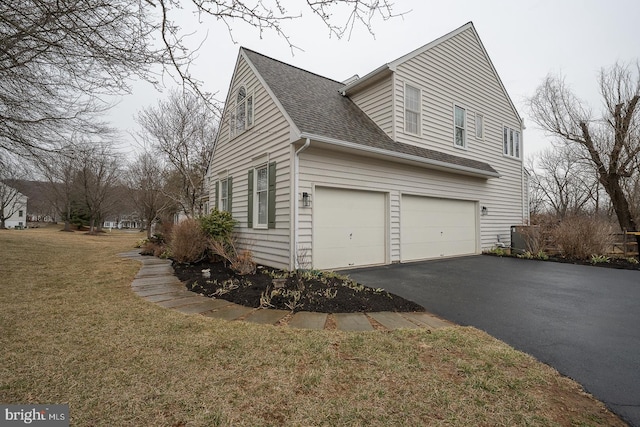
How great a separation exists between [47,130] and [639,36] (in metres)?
18.8

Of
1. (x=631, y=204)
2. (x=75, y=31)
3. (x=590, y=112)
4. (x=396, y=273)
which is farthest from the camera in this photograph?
(x=631, y=204)

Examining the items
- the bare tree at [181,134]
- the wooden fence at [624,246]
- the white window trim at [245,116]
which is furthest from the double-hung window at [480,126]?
the bare tree at [181,134]

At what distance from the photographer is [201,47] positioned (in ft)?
10.4

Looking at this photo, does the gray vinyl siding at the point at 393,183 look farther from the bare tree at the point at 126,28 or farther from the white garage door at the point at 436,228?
the bare tree at the point at 126,28

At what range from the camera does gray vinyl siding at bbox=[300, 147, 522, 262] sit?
6457mm

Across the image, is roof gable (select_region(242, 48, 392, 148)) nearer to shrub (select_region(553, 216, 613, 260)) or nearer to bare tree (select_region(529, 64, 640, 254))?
shrub (select_region(553, 216, 613, 260))

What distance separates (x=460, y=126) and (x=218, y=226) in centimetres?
877

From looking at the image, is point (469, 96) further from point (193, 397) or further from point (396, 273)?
point (193, 397)

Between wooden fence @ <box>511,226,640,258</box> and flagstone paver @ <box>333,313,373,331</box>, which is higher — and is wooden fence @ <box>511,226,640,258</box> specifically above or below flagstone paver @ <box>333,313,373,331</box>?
above

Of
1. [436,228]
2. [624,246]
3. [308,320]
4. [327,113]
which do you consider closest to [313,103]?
[327,113]

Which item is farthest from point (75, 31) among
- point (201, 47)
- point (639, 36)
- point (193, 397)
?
point (639, 36)

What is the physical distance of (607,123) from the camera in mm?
12695

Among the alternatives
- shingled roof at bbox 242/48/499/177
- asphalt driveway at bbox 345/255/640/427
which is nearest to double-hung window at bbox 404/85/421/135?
shingled roof at bbox 242/48/499/177

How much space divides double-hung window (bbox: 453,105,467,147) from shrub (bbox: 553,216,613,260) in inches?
165
